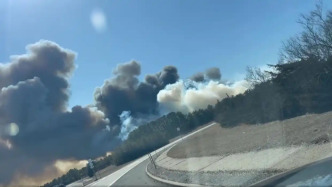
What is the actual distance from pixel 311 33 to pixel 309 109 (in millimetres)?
10779

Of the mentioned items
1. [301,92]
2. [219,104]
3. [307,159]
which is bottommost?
[307,159]

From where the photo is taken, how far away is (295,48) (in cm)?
4038

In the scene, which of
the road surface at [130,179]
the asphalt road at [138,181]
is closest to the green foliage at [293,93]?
the road surface at [130,179]

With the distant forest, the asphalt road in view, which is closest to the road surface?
the asphalt road

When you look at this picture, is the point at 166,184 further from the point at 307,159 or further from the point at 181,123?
the point at 181,123

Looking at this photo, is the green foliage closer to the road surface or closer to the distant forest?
the distant forest

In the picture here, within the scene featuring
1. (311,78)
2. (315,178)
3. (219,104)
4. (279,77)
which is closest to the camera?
(315,178)

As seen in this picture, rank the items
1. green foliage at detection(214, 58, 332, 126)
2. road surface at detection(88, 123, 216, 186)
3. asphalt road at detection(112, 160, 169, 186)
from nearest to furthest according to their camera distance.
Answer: asphalt road at detection(112, 160, 169, 186) → road surface at detection(88, 123, 216, 186) → green foliage at detection(214, 58, 332, 126)

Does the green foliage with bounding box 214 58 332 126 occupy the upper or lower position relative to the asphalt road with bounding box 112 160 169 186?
upper

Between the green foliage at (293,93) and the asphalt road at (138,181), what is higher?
the green foliage at (293,93)

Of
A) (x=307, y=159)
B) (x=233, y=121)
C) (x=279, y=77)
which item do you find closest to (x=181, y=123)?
(x=233, y=121)

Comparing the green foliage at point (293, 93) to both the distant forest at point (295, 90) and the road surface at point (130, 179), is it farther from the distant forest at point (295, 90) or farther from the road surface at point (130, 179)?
the road surface at point (130, 179)

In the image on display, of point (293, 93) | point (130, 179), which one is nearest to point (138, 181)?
point (130, 179)

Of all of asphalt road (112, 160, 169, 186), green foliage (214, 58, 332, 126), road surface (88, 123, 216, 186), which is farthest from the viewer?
green foliage (214, 58, 332, 126)
